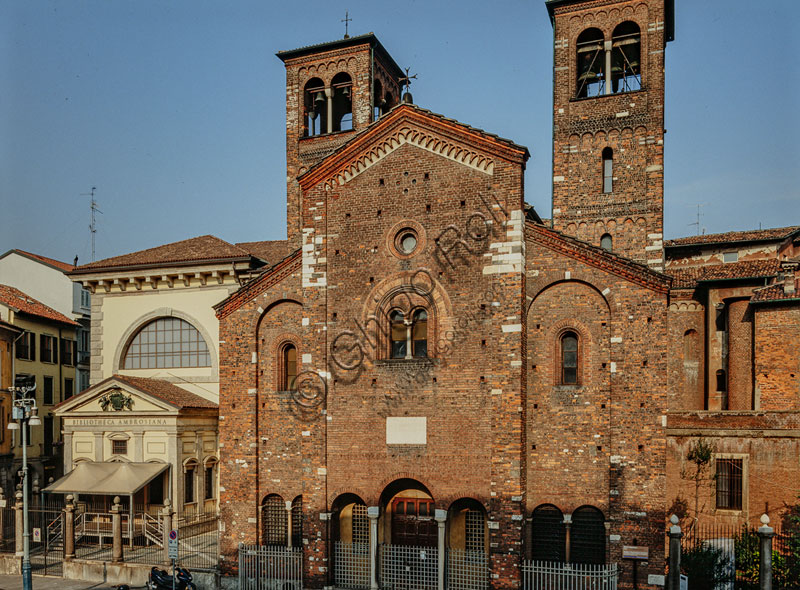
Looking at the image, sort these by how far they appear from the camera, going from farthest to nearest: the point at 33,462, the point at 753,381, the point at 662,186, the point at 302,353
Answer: the point at 33,462 < the point at 753,381 < the point at 662,186 < the point at 302,353

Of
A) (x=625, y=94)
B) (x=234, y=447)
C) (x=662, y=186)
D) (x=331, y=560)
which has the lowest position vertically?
(x=331, y=560)

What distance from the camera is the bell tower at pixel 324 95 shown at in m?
27.3

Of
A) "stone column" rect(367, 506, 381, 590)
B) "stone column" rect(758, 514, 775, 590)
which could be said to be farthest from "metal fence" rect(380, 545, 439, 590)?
"stone column" rect(758, 514, 775, 590)

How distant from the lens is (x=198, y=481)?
2531 centimetres

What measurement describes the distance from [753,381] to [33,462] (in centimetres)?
3079

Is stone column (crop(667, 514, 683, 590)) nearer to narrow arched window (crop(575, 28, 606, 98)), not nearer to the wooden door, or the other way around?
the wooden door

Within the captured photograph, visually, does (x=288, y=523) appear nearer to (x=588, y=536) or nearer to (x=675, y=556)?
(x=588, y=536)

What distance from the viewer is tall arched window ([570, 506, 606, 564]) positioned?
60.3 ft

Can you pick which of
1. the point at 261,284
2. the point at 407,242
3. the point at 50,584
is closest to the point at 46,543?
the point at 50,584

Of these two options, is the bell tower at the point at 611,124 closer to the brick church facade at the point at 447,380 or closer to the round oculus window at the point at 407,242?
the brick church facade at the point at 447,380

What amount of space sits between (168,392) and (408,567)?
36.3ft

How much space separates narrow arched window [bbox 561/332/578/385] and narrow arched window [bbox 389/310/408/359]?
4429 millimetres

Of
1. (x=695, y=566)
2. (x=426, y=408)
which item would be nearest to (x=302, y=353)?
(x=426, y=408)

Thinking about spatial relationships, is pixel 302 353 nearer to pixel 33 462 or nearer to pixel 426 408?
pixel 426 408
